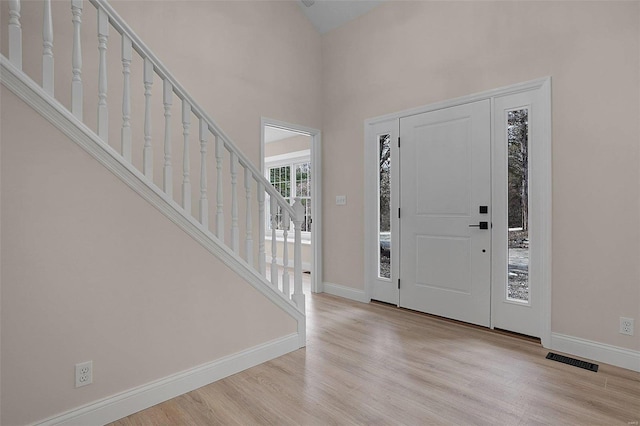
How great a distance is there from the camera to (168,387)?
83.1 inches

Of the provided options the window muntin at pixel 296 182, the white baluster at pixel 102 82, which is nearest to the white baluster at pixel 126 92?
the white baluster at pixel 102 82

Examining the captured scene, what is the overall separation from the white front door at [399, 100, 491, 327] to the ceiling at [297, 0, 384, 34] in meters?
1.54

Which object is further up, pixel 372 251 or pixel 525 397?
pixel 372 251

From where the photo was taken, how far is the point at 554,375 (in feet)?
7.80

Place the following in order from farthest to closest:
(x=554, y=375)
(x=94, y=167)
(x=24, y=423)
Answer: (x=554, y=375) → (x=94, y=167) → (x=24, y=423)

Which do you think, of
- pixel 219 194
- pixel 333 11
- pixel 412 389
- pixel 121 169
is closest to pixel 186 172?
pixel 219 194

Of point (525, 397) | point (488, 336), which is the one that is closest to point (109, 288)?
point (525, 397)

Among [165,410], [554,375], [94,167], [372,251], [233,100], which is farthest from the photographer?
[372,251]

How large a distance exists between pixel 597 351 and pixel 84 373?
3481 mm

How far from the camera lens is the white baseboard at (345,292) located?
4.22 m

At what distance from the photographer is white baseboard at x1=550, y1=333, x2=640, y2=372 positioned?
247 centimetres

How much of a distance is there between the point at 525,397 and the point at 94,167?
2865mm

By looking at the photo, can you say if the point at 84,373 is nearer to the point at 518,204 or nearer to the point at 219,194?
the point at 219,194

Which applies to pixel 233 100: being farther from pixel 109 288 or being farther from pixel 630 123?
pixel 630 123
